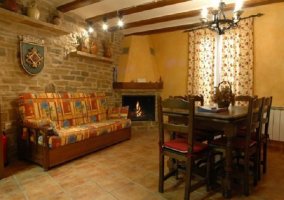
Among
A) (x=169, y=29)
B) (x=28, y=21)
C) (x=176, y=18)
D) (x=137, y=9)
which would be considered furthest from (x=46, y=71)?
(x=169, y=29)

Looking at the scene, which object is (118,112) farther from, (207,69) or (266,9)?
(266,9)

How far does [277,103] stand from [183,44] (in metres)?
2.52

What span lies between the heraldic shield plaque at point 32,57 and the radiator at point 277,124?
436 cm

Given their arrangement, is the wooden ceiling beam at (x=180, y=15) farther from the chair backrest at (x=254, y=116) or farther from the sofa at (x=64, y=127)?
the chair backrest at (x=254, y=116)

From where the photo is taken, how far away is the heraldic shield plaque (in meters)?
3.36

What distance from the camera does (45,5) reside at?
3770 millimetres

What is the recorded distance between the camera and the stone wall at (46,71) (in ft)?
10.5

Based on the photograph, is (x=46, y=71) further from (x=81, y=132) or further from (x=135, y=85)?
(x=135, y=85)

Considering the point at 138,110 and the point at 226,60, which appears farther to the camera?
the point at 138,110

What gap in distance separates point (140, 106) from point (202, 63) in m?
1.94

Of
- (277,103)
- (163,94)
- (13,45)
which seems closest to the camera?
(13,45)

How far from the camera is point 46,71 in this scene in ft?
12.5

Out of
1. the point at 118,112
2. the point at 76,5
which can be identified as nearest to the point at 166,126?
the point at 118,112

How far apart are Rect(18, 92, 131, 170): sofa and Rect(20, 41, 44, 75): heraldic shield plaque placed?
45cm
